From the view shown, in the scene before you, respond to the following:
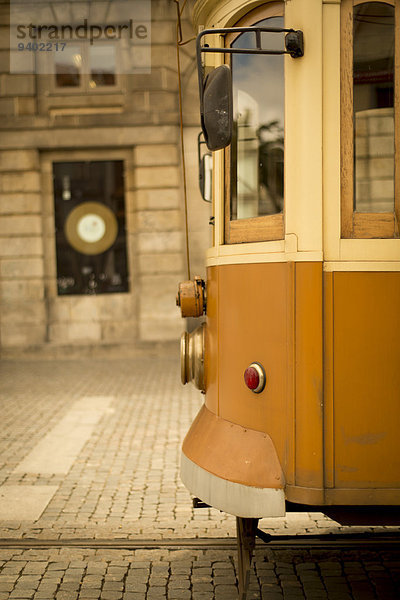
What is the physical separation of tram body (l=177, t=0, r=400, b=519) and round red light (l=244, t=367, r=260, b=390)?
47 millimetres

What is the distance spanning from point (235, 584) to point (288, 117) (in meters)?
2.54

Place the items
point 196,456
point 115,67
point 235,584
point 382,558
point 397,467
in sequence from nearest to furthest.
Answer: point 397,467 < point 196,456 < point 235,584 < point 382,558 < point 115,67

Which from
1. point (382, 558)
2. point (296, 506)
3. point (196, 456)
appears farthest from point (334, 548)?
point (196, 456)

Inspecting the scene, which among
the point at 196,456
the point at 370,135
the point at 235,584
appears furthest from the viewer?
the point at 235,584

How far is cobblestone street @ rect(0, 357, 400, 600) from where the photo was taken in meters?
3.47

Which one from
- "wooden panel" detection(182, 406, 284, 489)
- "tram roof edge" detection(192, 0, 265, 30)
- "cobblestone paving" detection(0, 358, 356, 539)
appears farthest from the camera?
"cobblestone paving" detection(0, 358, 356, 539)

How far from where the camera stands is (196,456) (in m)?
3.05

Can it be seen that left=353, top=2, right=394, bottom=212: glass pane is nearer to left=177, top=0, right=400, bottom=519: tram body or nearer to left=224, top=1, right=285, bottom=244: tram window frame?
left=177, top=0, right=400, bottom=519: tram body

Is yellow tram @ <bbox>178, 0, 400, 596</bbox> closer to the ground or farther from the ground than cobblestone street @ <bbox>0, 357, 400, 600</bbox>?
farther from the ground

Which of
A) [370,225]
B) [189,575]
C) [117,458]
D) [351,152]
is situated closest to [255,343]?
[370,225]

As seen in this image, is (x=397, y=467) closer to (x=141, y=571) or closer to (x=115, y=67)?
(x=141, y=571)

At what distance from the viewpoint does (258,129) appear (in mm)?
3023

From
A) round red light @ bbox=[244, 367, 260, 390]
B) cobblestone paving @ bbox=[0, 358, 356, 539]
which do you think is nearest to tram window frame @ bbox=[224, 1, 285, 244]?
round red light @ bbox=[244, 367, 260, 390]

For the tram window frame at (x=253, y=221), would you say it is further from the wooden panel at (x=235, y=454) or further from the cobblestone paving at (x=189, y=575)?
the cobblestone paving at (x=189, y=575)
